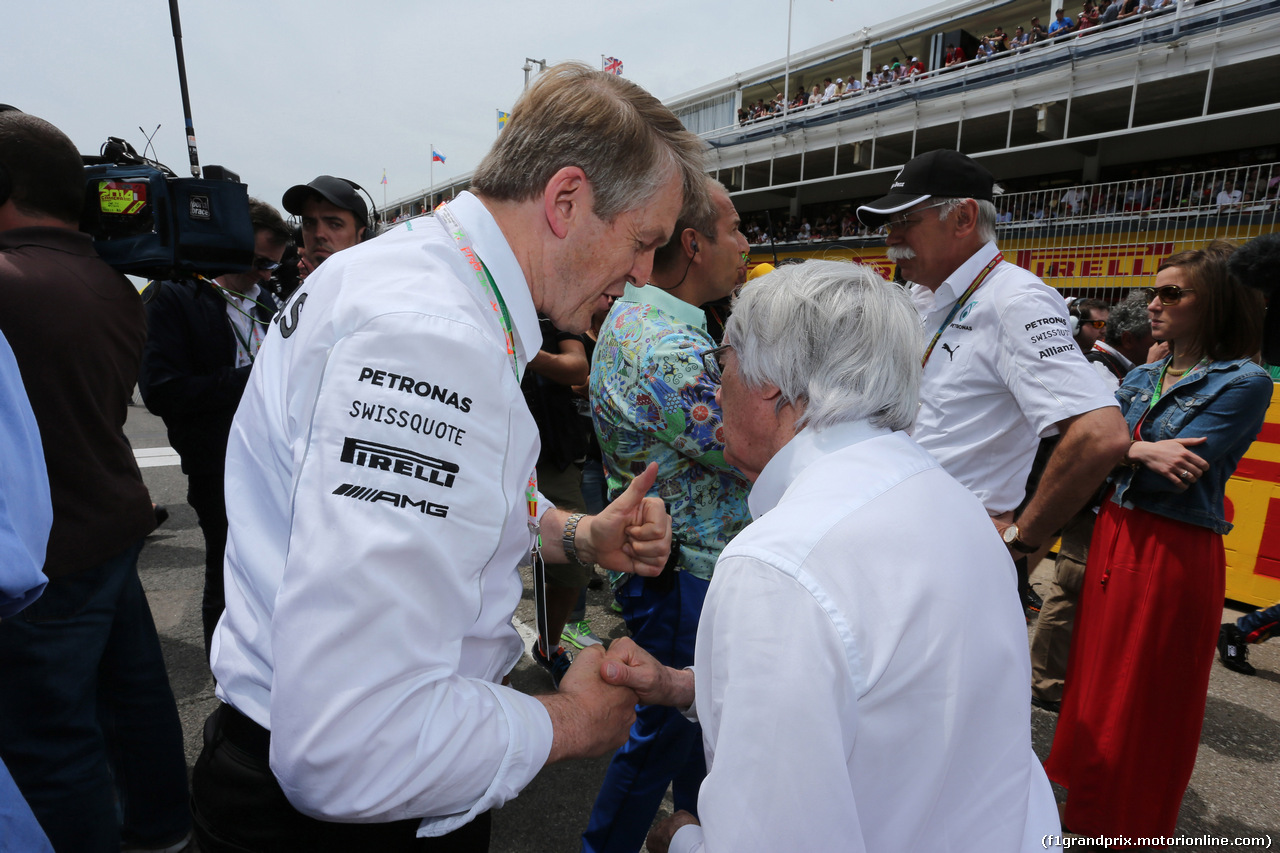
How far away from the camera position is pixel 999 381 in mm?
2385

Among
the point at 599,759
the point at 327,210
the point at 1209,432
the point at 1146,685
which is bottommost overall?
the point at 599,759

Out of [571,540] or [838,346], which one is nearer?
[838,346]

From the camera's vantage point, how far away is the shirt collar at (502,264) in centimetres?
112

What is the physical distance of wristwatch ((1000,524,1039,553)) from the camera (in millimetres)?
2420

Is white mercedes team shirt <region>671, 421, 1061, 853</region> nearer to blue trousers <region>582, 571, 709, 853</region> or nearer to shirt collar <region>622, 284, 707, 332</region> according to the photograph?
blue trousers <region>582, 571, 709, 853</region>

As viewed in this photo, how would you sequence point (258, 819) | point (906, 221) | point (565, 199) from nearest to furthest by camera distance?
point (258, 819) < point (565, 199) < point (906, 221)

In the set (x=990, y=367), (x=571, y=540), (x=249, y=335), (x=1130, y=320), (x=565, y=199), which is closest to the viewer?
(x=565, y=199)

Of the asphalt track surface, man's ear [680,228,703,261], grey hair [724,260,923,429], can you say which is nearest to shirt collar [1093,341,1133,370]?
the asphalt track surface

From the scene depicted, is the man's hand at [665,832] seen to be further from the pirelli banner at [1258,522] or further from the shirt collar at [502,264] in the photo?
the pirelli banner at [1258,522]

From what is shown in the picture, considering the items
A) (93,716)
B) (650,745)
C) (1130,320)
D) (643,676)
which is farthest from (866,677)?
(1130,320)

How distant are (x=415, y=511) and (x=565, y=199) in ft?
2.14

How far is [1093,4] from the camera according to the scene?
66.3 feet

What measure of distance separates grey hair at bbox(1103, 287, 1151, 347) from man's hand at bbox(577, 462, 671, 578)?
5385 millimetres

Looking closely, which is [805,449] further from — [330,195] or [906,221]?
[330,195]
